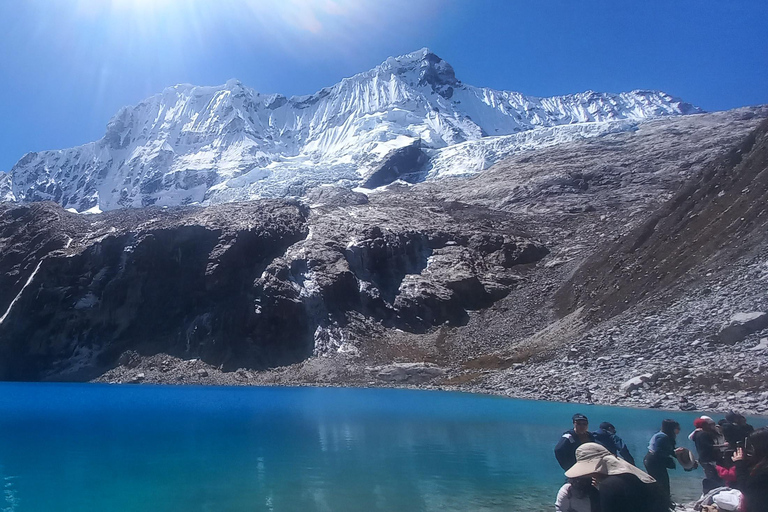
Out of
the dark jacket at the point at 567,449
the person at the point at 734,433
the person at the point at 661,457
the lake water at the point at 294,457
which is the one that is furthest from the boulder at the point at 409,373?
the dark jacket at the point at 567,449

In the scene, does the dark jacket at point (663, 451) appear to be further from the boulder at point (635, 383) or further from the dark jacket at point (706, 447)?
the boulder at point (635, 383)

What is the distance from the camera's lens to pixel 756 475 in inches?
256

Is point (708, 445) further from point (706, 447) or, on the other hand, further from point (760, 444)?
point (760, 444)

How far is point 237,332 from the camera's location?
3263 inches

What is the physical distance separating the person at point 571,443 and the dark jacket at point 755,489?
232 centimetres

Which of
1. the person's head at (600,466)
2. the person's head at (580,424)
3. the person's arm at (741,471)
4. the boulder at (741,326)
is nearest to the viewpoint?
the person's head at (600,466)

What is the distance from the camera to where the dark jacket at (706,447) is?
9.92 m

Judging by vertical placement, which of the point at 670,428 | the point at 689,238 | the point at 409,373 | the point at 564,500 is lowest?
the point at 564,500

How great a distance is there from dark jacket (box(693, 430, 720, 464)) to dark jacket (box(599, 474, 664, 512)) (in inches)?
204

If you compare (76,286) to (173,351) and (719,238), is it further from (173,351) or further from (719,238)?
(719,238)

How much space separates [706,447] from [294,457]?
1536 centimetres

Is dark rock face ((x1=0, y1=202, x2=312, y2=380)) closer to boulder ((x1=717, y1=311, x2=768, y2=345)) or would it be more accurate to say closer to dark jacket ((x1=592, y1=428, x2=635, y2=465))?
boulder ((x1=717, y1=311, x2=768, y2=345))

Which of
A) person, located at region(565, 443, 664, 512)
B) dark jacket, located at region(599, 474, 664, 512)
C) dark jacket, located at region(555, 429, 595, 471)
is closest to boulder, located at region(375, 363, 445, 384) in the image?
dark jacket, located at region(555, 429, 595, 471)

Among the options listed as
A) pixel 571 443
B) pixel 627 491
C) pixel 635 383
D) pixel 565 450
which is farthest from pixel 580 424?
pixel 635 383
